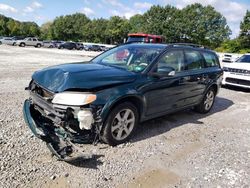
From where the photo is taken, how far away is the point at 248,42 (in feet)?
193

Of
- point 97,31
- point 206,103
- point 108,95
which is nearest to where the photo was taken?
point 108,95

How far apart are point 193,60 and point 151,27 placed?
70.3 m

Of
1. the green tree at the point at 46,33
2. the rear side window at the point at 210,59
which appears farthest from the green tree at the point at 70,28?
the rear side window at the point at 210,59

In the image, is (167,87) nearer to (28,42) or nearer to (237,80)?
(237,80)

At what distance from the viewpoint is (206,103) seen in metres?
6.66

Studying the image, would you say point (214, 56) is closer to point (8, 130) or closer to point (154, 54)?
point (154, 54)

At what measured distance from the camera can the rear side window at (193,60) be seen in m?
5.68

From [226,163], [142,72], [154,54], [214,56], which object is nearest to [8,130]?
[142,72]

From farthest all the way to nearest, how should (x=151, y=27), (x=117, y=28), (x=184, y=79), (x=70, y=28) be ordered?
1. (x=70, y=28)
2. (x=117, y=28)
3. (x=151, y=27)
4. (x=184, y=79)

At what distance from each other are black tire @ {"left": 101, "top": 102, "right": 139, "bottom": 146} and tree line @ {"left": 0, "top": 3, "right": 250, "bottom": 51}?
224ft

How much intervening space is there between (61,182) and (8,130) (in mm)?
1852

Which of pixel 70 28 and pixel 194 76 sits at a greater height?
pixel 70 28

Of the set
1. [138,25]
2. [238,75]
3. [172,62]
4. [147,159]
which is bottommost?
[147,159]

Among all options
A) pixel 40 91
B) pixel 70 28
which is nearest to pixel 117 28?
pixel 70 28
